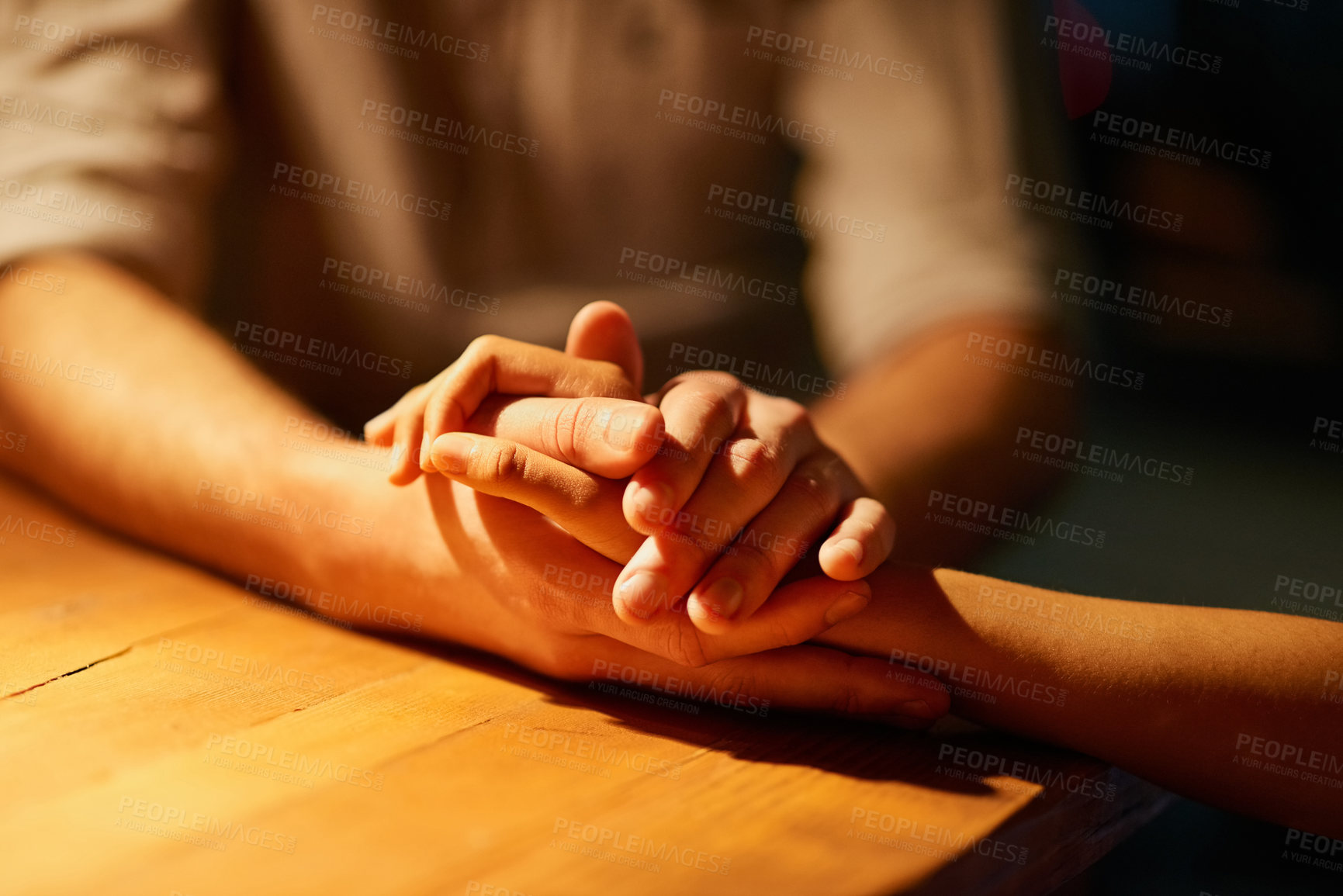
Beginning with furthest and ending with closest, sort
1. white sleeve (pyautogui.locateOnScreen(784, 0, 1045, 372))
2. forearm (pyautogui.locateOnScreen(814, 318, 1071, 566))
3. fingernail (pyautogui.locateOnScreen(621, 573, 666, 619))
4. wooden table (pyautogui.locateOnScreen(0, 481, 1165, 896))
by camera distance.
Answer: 1. white sleeve (pyautogui.locateOnScreen(784, 0, 1045, 372))
2. forearm (pyautogui.locateOnScreen(814, 318, 1071, 566))
3. fingernail (pyautogui.locateOnScreen(621, 573, 666, 619))
4. wooden table (pyautogui.locateOnScreen(0, 481, 1165, 896))

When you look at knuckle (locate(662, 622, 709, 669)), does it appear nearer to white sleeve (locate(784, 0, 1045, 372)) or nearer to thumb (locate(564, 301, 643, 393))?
thumb (locate(564, 301, 643, 393))

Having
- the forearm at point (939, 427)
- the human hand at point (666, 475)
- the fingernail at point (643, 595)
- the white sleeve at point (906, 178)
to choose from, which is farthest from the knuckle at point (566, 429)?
the white sleeve at point (906, 178)

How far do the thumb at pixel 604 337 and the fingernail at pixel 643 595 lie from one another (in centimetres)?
25

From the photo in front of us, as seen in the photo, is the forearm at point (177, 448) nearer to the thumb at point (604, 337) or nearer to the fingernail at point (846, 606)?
the thumb at point (604, 337)

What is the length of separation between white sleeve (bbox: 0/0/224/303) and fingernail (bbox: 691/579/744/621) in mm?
837

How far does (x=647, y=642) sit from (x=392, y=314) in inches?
33.1

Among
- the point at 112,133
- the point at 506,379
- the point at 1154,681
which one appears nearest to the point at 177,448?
the point at 506,379

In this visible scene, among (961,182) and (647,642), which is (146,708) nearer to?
(647,642)

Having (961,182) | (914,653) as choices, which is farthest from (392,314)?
(914,653)

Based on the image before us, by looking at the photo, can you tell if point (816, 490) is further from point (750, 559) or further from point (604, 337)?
point (604, 337)

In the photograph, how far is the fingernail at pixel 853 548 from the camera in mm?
663

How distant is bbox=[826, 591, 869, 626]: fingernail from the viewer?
66 cm

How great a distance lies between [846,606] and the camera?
666 millimetres

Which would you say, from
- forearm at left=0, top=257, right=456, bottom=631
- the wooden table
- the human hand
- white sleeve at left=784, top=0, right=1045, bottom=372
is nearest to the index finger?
the human hand
